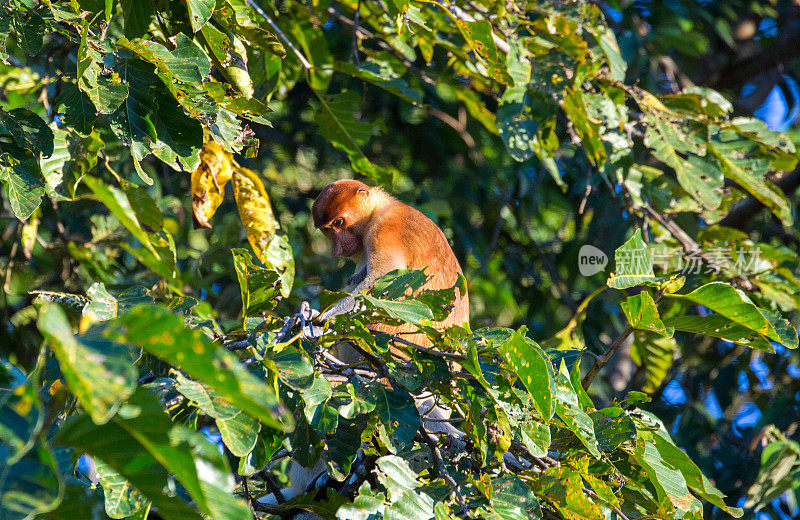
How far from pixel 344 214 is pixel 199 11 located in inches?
65.4

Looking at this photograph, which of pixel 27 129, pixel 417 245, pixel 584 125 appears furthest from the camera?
pixel 417 245

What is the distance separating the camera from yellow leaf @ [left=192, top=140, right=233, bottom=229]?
2.51 meters

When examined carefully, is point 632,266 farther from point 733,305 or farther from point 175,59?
point 175,59

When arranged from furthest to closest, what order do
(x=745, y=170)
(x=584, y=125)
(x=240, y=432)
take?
(x=745, y=170)
(x=584, y=125)
(x=240, y=432)

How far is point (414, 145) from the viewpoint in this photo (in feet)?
17.7

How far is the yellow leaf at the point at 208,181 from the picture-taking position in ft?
8.25

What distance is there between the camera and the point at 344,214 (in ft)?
11.6

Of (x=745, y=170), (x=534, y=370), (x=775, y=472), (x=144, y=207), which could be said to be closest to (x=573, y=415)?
(x=534, y=370)

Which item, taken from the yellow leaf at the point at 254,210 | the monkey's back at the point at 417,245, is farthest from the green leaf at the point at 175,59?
the monkey's back at the point at 417,245

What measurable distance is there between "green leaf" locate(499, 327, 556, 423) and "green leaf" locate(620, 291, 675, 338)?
370mm

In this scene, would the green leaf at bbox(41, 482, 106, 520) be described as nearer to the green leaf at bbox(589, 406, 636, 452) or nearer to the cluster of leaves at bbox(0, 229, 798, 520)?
the cluster of leaves at bbox(0, 229, 798, 520)

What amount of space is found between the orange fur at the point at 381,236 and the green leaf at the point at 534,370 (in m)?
1.40

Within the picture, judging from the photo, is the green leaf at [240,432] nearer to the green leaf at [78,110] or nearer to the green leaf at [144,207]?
the green leaf at [78,110]

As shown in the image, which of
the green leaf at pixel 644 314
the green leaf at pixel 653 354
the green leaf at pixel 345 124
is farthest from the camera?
the green leaf at pixel 653 354
